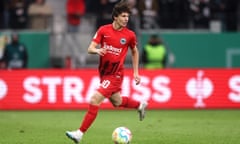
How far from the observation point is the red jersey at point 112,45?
1309 centimetres

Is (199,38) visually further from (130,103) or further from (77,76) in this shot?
(130,103)

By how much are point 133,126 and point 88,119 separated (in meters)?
4.27

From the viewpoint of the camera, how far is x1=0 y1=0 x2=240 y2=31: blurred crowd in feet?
85.5

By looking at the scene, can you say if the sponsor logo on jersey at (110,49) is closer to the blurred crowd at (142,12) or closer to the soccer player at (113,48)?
the soccer player at (113,48)

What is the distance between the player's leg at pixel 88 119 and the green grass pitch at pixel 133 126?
798 millimetres

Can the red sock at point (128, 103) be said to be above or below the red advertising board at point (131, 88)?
above

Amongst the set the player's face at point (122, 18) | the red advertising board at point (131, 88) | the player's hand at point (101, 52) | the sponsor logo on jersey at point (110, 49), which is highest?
the player's face at point (122, 18)

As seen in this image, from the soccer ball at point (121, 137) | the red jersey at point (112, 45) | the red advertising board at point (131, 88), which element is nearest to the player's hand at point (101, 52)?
the red jersey at point (112, 45)

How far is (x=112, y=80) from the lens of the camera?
520 inches

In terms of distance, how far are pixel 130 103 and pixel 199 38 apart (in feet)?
46.4

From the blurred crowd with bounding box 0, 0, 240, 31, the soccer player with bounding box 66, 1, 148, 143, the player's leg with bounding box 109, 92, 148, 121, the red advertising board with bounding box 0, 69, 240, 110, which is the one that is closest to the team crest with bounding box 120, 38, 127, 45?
the soccer player with bounding box 66, 1, 148, 143

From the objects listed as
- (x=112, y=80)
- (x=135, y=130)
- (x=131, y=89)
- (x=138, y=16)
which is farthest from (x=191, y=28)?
(x=112, y=80)

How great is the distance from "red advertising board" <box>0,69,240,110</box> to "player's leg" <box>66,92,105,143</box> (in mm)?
9997

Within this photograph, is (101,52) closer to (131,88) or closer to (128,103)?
(128,103)
